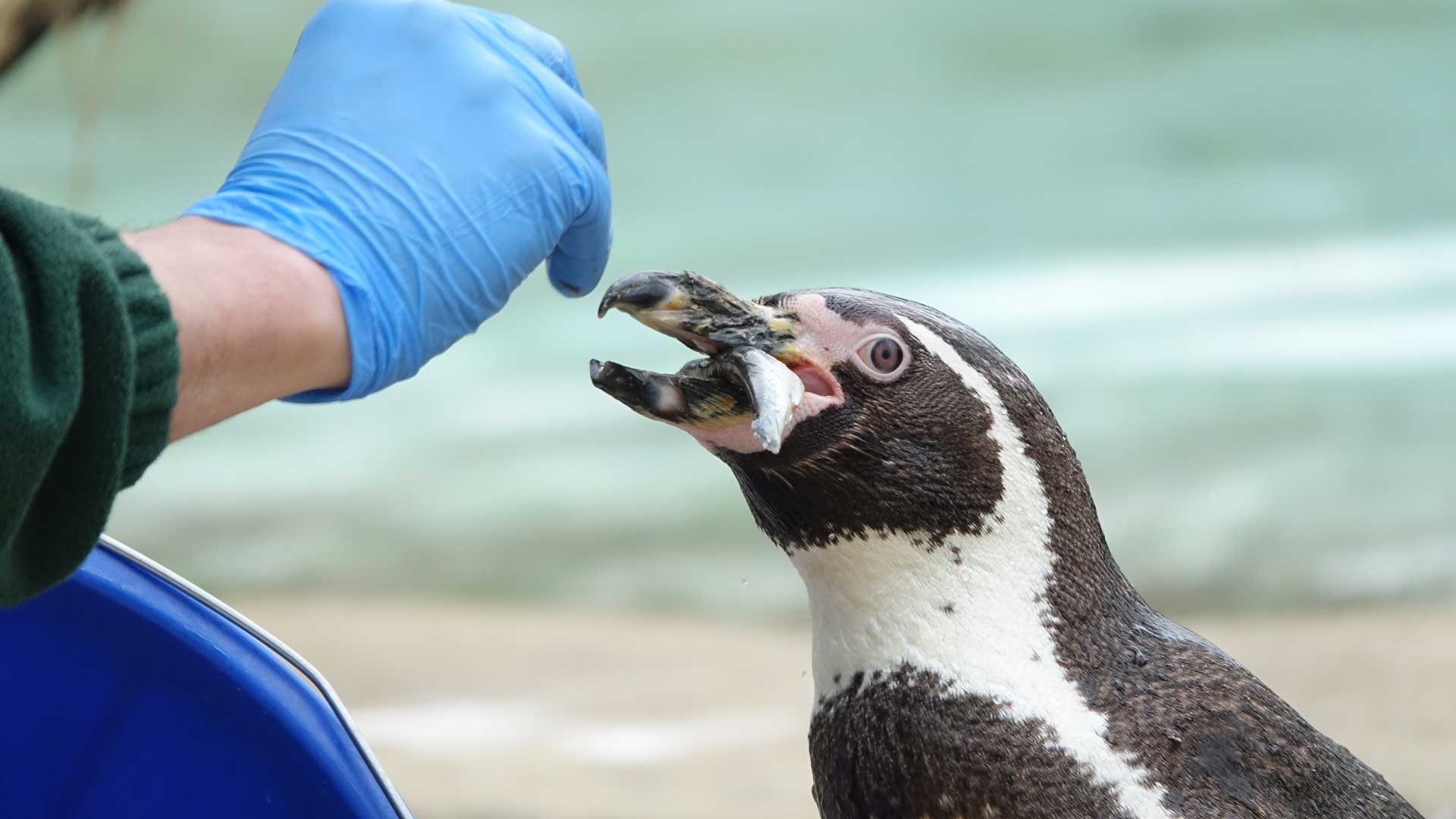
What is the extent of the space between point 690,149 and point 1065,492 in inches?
111

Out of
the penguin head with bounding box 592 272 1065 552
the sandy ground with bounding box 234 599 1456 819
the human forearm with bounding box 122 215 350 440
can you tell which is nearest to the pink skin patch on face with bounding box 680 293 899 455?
the penguin head with bounding box 592 272 1065 552

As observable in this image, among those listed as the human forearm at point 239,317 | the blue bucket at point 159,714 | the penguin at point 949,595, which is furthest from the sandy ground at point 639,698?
the human forearm at point 239,317

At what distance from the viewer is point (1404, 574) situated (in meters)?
3.25

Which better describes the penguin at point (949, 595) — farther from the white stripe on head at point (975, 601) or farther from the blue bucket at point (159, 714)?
the blue bucket at point (159, 714)

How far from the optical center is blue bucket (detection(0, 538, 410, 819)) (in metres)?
0.96

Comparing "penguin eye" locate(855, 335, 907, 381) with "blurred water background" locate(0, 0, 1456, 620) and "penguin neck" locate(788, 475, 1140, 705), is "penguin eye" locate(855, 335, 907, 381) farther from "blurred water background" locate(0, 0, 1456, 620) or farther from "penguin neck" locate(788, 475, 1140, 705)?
"blurred water background" locate(0, 0, 1456, 620)

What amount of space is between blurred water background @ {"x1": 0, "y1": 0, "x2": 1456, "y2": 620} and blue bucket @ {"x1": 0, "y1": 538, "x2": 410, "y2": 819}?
2.37 metres

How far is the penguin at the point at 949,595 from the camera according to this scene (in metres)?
0.78

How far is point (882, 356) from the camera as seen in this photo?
2.67ft

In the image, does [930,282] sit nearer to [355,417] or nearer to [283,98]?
[355,417]

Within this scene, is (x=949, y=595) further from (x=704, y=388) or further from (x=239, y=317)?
(x=239, y=317)

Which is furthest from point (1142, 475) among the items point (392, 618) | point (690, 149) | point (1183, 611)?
point (392, 618)

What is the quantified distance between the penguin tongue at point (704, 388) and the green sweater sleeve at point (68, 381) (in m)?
0.23

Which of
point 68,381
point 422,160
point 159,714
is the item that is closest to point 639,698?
point 159,714
